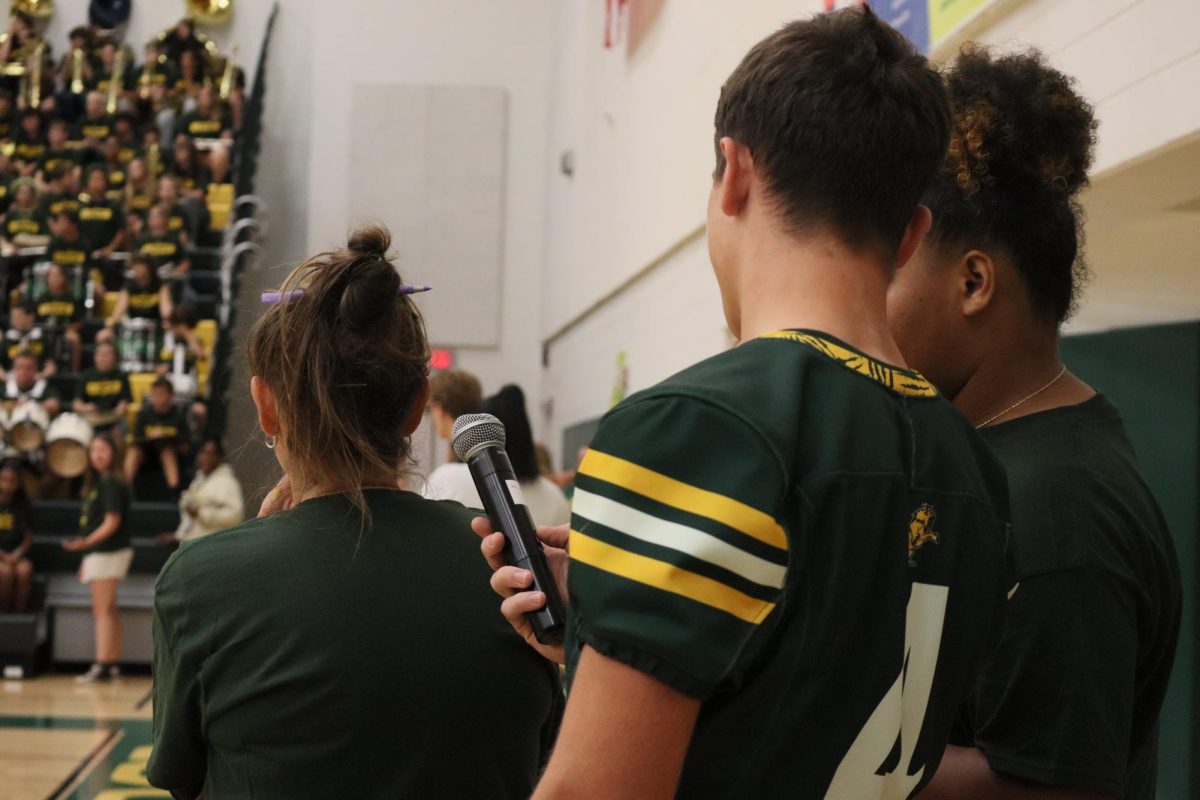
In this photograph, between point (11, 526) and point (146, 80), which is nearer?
point (11, 526)

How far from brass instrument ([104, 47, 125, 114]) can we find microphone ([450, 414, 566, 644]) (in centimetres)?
1522

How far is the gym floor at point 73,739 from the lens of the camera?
18.2ft

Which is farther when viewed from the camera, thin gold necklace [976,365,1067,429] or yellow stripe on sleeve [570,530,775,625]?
thin gold necklace [976,365,1067,429]

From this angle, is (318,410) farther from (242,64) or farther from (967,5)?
(242,64)

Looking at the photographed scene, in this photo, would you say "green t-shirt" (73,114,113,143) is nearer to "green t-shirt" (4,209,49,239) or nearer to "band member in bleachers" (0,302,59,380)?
"green t-shirt" (4,209,49,239)

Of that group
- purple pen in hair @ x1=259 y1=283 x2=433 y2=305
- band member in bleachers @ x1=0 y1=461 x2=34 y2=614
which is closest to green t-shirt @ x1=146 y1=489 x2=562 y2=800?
purple pen in hair @ x1=259 y1=283 x2=433 y2=305

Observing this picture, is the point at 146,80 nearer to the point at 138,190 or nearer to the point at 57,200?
the point at 138,190

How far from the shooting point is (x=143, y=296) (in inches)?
486

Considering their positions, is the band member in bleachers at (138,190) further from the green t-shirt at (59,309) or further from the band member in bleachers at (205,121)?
the green t-shirt at (59,309)

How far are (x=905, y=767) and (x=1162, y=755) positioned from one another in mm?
2961

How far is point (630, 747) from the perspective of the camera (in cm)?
83

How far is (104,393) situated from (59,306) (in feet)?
6.97

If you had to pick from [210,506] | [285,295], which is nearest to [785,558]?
[285,295]

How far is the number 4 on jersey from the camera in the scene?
953mm
